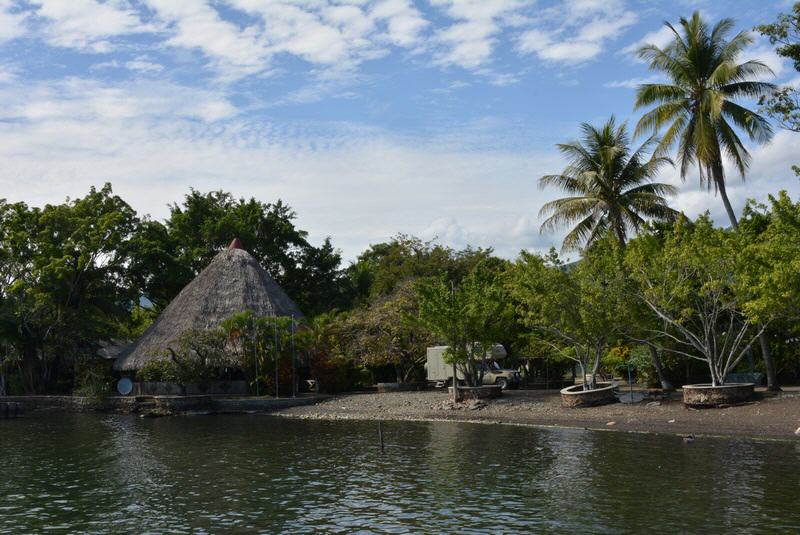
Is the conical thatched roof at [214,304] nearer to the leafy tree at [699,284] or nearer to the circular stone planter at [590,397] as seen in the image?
the circular stone planter at [590,397]

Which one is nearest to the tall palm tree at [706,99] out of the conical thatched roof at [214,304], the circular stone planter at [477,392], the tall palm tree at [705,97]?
the tall palm tree at [705,97]

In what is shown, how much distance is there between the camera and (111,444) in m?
24.0

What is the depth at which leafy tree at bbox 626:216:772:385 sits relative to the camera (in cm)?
2378

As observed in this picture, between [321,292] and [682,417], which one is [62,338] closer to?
[321,292]

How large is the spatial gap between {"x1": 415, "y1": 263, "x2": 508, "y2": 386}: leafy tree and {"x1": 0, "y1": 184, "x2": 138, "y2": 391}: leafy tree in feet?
66.4

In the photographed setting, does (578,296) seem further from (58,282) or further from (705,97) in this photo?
(58,282)

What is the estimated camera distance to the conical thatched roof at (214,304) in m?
39.8

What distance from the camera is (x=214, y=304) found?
136 ft

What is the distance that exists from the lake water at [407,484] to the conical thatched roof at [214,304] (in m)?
15.0

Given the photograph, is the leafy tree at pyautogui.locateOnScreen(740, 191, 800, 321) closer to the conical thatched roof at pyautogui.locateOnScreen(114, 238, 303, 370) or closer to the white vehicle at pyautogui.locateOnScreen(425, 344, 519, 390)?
the white vehicle at pyautogui.locateOnScreen(425, 344, 519, 390)

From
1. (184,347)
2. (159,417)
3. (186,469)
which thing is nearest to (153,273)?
(184,347)

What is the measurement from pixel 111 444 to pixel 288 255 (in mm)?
31896

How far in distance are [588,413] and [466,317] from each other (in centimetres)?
661

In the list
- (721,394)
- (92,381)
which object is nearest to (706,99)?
(721,394)
